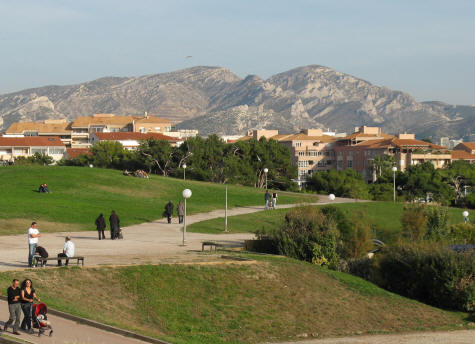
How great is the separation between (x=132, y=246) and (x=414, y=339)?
15475 millimetres

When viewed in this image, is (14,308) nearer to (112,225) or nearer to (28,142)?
(112,225)

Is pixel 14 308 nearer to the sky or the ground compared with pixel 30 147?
nearer to the ground

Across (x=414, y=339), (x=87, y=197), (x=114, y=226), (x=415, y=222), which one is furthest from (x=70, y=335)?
(x=87, y=197)

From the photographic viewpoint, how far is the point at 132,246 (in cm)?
3628

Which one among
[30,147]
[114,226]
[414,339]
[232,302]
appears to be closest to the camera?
[414,339]

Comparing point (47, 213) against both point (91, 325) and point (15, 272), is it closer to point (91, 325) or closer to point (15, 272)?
point (15, 272)

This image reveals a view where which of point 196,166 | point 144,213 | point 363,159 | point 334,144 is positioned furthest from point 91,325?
point 334,144

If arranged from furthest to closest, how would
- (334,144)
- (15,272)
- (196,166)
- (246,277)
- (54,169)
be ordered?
(334,144)
(196,166)
(54,169)
(246,277)
(15,272)

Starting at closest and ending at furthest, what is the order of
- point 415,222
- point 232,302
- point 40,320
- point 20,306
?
1. point 40,320
2. point 20,306
3. point 232,302
4. point 415,222

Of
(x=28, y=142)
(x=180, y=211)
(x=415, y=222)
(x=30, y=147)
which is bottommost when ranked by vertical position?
(x=415, y=222)

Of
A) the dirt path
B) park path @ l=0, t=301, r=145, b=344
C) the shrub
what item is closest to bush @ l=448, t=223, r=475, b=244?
the shrub

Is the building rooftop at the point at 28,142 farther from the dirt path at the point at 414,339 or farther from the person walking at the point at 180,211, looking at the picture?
the dirt path at the point at 414,339

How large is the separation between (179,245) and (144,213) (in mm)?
16120

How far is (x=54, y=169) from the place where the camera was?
71.5 meters
